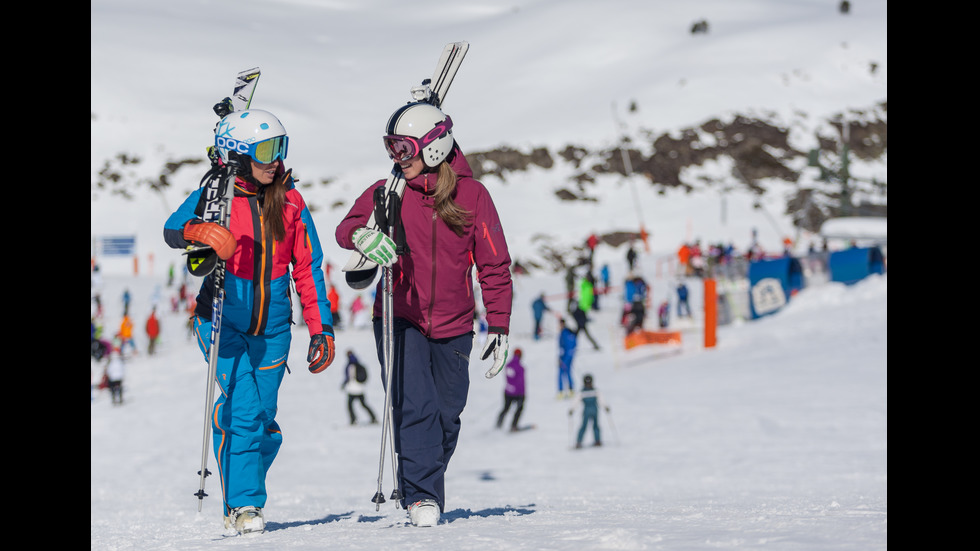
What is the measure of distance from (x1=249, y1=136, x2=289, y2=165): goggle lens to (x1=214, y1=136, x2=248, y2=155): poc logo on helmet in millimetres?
33

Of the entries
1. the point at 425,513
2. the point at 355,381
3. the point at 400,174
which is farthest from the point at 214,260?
the point at 355,381

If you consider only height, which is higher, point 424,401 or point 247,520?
point 424,401

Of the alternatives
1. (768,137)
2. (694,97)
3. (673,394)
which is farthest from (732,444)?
(694,97)

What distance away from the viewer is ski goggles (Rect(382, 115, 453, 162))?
16.0 feet

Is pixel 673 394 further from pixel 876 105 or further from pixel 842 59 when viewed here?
pixel 842 59

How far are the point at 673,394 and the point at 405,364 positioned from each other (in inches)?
513

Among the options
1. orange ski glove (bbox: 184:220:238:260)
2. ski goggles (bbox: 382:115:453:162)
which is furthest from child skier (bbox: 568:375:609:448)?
orange ski glove (bbox: 184:220:238:260)

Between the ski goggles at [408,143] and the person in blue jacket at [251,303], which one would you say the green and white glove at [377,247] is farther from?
the ski goggles at [408,143]

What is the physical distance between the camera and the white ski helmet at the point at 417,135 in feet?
16.0

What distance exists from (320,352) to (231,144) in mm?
1046

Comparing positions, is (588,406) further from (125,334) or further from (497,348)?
(125,334)

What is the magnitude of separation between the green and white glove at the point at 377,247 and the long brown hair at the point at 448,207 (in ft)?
1.01

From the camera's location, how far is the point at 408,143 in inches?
192

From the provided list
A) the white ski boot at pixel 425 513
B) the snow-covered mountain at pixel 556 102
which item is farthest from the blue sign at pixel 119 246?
the white ski boot at pixel 425 513
